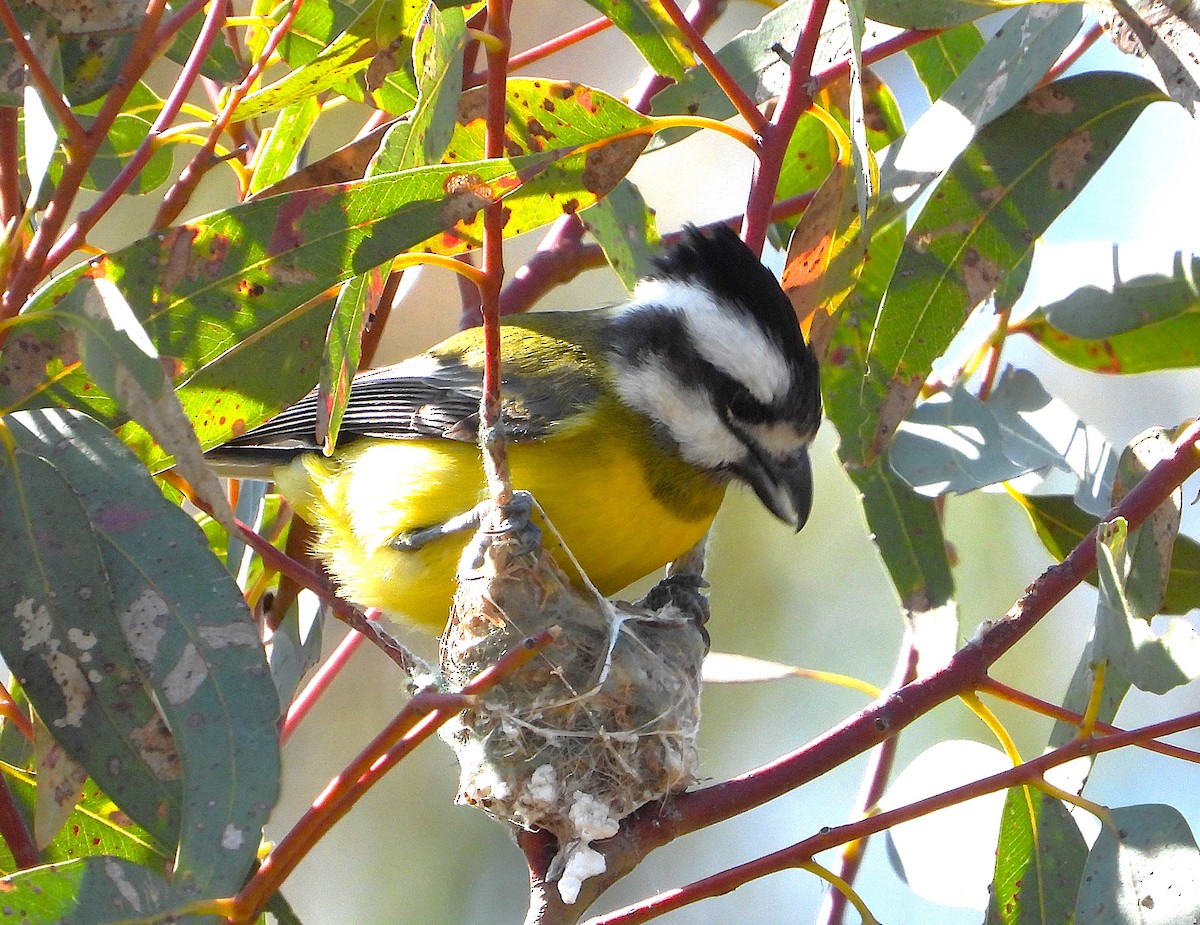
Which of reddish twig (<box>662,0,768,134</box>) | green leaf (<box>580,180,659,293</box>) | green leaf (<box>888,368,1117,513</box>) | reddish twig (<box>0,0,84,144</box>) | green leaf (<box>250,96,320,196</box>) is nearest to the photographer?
reddish twig (<box>0,0,84,144</box>)

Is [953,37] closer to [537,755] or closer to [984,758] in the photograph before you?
[984,758]

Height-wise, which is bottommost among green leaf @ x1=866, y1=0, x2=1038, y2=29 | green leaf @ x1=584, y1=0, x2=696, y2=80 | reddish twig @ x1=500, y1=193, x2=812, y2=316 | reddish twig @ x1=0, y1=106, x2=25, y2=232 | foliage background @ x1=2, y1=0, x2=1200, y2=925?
foliage background @ x1=2, y1=0, x2=1200, y2=925

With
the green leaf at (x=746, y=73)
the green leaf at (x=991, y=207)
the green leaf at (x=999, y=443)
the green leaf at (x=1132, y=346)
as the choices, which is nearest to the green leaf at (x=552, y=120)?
the green leaf at (x=746, y=73)

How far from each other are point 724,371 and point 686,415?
108mm

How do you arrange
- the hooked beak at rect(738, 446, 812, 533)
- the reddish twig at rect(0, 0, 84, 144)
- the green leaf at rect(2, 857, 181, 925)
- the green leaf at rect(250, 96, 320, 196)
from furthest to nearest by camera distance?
the hooked beak at rect(738, 446, 812, 533), the green leaf at rect(250, 96, 320, 196), the reddish twig at rect(0, 0, 84, 144), the green leaf at rect(2, 857, 181, 925)

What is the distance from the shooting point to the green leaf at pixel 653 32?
1901mm

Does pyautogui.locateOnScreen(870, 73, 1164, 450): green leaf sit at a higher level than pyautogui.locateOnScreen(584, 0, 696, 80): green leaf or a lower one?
lower

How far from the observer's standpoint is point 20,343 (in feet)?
4.82

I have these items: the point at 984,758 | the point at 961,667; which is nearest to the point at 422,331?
the point at 984,758

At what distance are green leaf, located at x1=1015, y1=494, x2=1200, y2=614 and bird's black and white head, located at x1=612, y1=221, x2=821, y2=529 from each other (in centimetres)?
40

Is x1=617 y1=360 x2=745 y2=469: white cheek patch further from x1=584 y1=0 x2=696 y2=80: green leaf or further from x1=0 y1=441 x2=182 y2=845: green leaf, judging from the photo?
x1=0 y1=441 x2=182 y2=845: green leaf

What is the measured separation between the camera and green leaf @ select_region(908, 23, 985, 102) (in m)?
2.34

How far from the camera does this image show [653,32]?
1921 millimetres

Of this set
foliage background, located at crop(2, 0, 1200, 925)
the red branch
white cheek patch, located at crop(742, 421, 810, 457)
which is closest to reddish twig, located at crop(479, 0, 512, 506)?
the red branch
